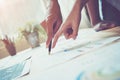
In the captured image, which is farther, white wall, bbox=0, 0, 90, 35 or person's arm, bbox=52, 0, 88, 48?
white wall, bbox=0, 0, 90, 35

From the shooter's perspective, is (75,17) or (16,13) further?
(16,13)

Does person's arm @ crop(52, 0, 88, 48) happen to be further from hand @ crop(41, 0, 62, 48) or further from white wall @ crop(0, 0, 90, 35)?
white wall @ crop(0, 0, 90, 35)

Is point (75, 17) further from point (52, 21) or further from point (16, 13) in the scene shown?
point (16, 13)

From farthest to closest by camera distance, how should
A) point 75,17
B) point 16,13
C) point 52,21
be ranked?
point 16,13 < point 52,21 < point 75,17

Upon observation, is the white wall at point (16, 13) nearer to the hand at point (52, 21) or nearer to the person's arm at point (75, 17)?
the hand at point (52, 21)

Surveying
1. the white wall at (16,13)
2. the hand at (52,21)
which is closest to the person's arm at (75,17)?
the hand at (52,21)

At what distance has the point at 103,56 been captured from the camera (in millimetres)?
617

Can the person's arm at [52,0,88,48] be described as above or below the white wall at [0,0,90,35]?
above

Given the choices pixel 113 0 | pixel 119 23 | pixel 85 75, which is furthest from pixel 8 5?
pixel 85 75

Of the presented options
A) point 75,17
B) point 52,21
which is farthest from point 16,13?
point 75,17

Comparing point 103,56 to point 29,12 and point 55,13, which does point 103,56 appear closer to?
point 55,13

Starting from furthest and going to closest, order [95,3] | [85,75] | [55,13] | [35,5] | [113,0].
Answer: [35,5], [95,3], [55,13], [113,0], [85,75]

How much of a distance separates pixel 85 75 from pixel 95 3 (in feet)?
2.16

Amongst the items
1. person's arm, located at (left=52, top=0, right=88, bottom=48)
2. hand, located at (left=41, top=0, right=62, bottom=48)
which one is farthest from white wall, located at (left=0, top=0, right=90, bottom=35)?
person's arm, located at (left=52, top=0, right=88, bottom=48)
